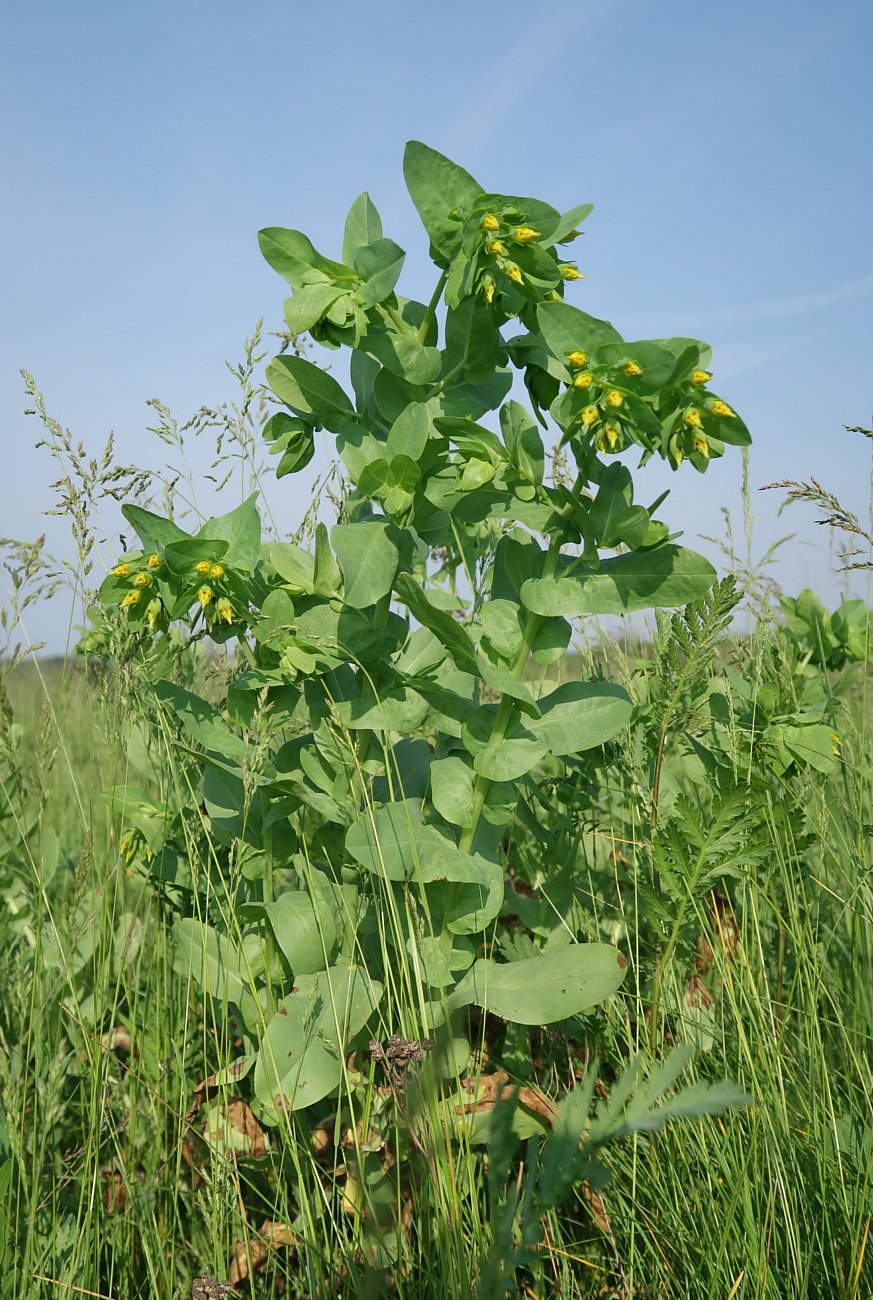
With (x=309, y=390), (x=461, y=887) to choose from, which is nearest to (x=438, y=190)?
(x=309, y=390)

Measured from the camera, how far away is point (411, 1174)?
1.36 meters

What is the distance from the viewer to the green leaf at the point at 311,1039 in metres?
1.40

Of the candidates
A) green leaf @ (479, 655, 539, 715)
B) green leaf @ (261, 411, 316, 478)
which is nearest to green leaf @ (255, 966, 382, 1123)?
green leaf @ (479, 655, 539, 715)

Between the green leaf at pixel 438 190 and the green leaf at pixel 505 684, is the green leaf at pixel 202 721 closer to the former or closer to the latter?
the green leaf at pixel 505 684

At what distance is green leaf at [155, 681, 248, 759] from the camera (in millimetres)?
1521

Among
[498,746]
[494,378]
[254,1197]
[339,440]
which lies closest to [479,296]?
[494,378]

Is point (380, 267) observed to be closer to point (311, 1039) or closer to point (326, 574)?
point (326, 574)

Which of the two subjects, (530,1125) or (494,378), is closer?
(530,1125)

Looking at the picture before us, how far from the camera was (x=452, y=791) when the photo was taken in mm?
1455

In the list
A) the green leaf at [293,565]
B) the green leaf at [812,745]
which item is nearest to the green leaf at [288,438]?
the green leaf at [293,565]

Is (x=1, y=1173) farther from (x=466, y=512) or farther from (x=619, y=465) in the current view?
(x=619, y=465)

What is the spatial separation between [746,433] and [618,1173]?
108 centimetres

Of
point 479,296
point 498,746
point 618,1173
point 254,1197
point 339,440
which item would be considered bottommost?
point 254,1197

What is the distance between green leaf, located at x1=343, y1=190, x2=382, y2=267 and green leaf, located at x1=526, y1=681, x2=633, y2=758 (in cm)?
78
